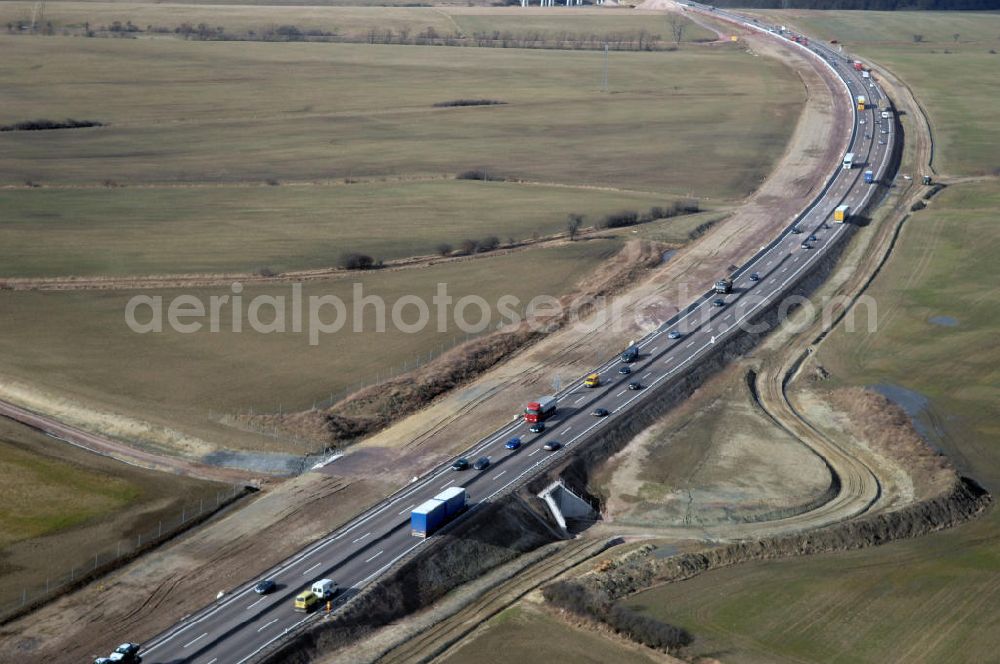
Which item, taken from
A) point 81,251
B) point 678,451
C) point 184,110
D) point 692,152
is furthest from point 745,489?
point 184,110

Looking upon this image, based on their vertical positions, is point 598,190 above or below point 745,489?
above

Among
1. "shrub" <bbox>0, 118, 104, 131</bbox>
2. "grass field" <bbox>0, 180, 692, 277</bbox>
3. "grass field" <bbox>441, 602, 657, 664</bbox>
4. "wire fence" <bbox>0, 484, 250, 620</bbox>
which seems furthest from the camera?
"shrub" <bbox>0, 118, 104, 131</bbox>

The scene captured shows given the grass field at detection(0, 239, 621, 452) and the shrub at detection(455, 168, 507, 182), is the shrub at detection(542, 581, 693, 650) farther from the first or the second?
the shrub at detection(455, 168, 507, 182)

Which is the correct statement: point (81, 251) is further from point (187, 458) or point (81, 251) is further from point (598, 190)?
point (598, 190)

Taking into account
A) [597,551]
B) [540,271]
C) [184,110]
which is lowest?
[597,551]

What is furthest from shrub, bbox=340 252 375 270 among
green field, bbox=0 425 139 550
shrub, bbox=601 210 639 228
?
green field, bbox=0 425 139 550

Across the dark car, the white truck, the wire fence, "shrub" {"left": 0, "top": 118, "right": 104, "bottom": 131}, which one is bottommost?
the wire fence

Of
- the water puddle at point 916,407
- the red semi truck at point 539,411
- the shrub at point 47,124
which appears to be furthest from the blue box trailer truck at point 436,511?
the shrub at point 47,124
